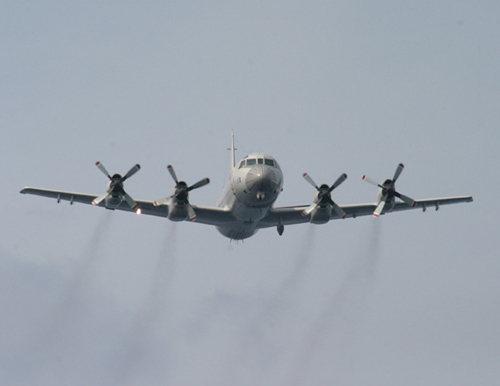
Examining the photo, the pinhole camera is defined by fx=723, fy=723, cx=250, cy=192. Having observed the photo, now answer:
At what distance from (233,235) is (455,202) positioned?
44.5 feet

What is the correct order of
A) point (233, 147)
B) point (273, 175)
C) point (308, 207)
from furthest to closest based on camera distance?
point (233, 147) < point (308, 207) < point (273, 175)

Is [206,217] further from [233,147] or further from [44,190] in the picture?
[233,147]

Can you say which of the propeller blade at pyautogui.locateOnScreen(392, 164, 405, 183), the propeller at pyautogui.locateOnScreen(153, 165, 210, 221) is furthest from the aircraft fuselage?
the propeller blade at pyautogui.locateOnScreen(392, 164, 405, 183)

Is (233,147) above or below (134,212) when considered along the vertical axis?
above

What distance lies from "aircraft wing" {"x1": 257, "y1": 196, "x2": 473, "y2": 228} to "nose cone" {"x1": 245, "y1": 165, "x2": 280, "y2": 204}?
12.1ft

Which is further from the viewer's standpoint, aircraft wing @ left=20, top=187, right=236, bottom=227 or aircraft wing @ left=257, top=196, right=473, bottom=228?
aircraft wing @ left=257, top=196, right=473, bottom=228

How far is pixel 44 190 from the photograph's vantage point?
39.1 metres

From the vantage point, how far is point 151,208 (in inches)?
1588

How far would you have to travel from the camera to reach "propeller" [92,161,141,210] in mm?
37844

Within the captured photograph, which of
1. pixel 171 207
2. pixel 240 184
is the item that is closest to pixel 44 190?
pixel 171 207

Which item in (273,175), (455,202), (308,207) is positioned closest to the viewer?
(273,175)

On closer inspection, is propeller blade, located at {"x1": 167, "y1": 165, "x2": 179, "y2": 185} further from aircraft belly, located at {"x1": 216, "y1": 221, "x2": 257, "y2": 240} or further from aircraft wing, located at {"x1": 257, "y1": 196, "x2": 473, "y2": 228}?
aircraft wing, located at {"x1": 257, "y1": 196, "x2": 473, "y2": 228}

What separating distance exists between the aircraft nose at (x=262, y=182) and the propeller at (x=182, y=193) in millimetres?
2704

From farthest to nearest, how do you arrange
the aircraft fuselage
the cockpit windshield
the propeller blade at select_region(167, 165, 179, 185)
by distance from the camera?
1. the propeller blade at select_region(167, 165, 179, 185)
2. the cockpit windshield
3. the aircraft fuselage
